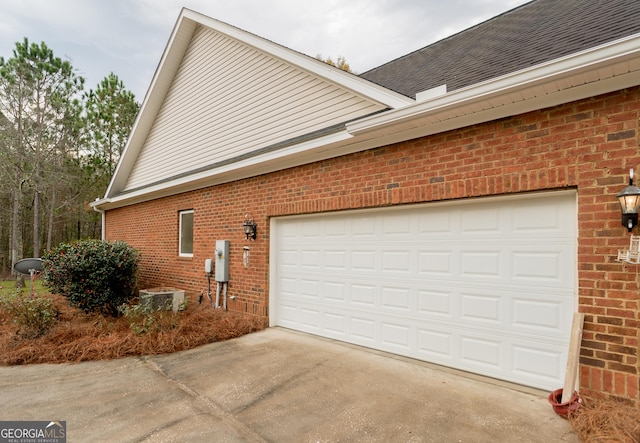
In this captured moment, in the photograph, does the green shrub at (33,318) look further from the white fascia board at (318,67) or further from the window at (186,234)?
the white fascia board at (318,67)

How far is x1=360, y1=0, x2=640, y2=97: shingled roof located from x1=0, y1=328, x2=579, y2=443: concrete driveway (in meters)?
3.60

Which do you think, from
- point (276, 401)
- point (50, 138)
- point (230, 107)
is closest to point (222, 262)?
point (230, 107)

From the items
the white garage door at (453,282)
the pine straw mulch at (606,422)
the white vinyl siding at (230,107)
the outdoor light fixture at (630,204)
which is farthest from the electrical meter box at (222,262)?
the outdoor light fixture at (630,204)

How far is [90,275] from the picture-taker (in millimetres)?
6648

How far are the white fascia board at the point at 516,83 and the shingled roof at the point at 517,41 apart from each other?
0.86m

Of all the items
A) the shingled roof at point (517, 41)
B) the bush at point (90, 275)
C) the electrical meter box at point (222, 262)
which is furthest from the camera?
the electrical meter box at point (222, 262)

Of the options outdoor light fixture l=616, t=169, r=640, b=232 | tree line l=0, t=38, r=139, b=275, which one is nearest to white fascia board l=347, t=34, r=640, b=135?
outdoor light fixture l=616, t=169, r=640, b=232

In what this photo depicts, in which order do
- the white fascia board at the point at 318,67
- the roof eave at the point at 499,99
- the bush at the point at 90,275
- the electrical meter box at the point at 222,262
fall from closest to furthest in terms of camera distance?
the roof eave at the point at 499,99 → the white fascia board at the point at 318,67 → the bush at the point at 90,275 → the electrical meter box at the point at 222,262

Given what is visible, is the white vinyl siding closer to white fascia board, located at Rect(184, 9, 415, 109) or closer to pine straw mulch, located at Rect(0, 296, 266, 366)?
white fascia board, located at Rect(184, 9, 415, 109)

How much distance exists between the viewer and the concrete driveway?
2.82 meters

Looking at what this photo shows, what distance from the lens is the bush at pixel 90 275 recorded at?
658 centimetres

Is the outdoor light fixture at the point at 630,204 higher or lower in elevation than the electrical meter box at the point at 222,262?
higher

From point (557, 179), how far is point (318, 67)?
12.6 feet

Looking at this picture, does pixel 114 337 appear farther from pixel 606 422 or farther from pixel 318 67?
pixel 606 422
